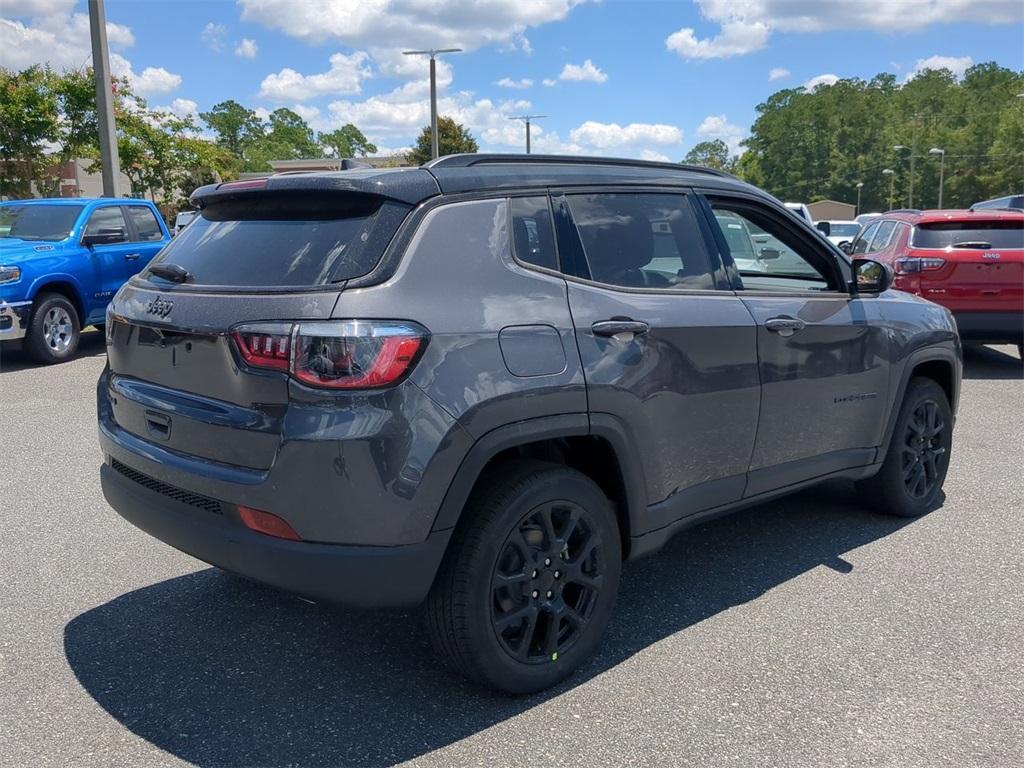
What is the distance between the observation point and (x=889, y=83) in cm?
13788

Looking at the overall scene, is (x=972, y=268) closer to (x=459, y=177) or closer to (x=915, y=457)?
(x=915, y=457)

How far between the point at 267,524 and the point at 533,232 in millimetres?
1357

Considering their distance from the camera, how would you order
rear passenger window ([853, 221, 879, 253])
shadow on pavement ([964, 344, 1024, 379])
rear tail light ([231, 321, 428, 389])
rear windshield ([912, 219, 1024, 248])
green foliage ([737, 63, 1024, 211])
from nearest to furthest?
rear tail light ([231, 321, 428, 389]), rear windshield ([912, 219, 1024, 248]), shadow on pavement ([964, 344, 1024, 379]), rear passenger window ([853, 221, 879, 253]), green foliage ([737, 63, 1024, 211])

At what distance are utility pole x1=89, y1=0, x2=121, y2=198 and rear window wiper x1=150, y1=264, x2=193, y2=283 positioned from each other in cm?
1111

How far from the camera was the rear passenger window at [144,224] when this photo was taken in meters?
11.5

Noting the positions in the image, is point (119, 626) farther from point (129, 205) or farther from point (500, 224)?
point (129, 205)

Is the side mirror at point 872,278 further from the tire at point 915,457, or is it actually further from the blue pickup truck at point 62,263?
the blue pickup truck at point 62,263

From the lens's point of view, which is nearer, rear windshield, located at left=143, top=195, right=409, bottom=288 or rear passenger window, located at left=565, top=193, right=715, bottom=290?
rear windshield, located at left=143, top=195, right=409, bottom=288

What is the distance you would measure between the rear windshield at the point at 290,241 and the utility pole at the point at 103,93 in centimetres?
1131

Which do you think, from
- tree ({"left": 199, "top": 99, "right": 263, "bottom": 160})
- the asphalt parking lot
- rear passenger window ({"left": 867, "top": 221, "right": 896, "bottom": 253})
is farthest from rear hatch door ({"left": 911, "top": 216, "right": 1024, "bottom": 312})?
tree ({"left": 199, "top": 99, "right": 263, "bottom": 160})

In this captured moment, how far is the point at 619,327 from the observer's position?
10.8ft

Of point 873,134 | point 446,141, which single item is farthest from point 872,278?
A: point 873,134

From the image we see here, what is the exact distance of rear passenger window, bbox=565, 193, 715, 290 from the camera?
3.44 m

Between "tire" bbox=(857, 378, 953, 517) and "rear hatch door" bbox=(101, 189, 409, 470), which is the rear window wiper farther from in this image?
"tire" bbox=(857, 378, 953, 517)
